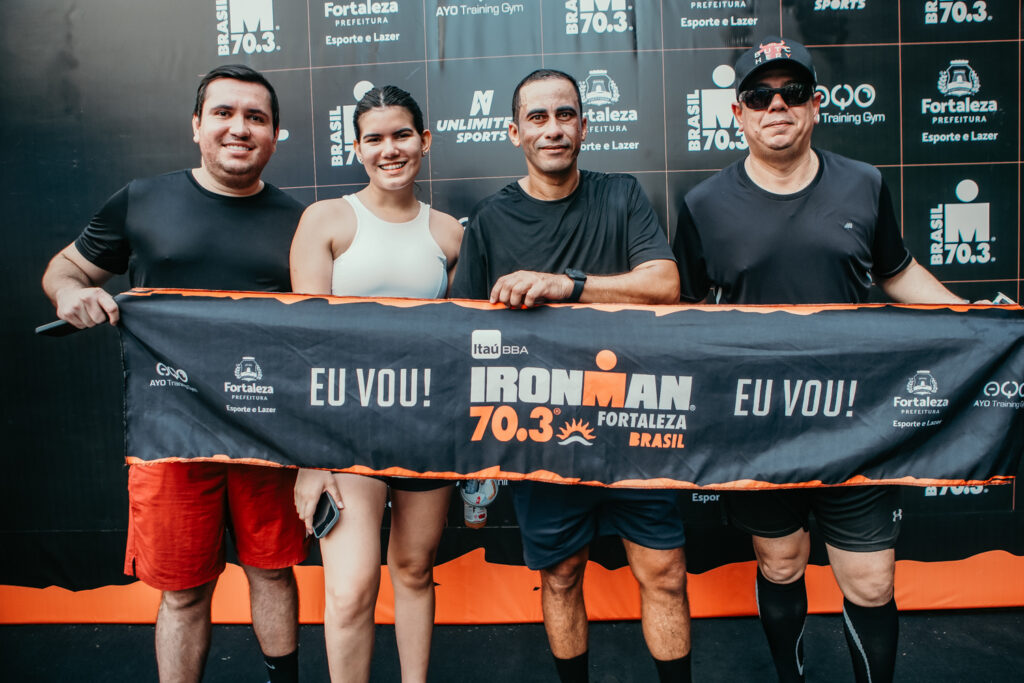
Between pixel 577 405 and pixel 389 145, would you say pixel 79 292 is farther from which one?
pixel 577 405

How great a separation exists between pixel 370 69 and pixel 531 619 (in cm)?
237

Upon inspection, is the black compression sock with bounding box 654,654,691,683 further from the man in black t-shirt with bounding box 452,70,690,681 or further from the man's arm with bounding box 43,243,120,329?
the man's arm with bounding box 43,243,120,329

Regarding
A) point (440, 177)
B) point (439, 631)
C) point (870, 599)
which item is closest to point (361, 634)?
point (439, 631)

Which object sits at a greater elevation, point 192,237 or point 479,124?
point 479,124

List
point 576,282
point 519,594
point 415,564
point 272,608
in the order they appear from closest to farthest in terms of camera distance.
Result: point 576,282 → point 415,564 → point 272,608 → point 519,594

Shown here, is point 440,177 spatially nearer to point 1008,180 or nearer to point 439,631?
point 439,631

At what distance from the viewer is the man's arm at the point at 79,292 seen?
148 centimetres

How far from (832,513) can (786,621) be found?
0.37 m

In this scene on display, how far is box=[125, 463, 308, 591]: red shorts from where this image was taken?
162 cm

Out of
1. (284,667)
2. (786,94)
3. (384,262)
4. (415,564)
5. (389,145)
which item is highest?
(786,94)

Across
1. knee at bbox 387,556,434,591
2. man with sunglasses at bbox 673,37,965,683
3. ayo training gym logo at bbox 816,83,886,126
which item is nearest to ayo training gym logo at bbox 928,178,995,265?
ayo training gym logo at bbox 816,83,886,126

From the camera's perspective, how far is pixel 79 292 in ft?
4.89

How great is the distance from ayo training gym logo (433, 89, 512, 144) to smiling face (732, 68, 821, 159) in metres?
1.07

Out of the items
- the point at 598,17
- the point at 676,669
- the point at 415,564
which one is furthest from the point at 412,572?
the point at 598,17
